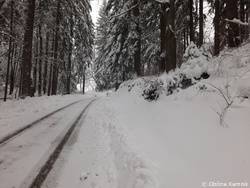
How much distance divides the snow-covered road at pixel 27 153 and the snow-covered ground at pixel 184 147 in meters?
0.41

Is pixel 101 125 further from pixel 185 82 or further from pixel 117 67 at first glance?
pixel 117 67

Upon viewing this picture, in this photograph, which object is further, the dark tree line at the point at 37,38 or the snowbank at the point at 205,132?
the dark tree line at the point at 37,38

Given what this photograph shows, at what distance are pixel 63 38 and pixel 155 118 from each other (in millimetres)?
22216

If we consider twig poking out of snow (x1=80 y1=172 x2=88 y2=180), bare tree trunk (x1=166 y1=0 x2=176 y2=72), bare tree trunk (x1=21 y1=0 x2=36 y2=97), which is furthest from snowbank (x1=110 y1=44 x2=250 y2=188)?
bare tree trunk (x1=21 y1=0 x2=36 y2=97)

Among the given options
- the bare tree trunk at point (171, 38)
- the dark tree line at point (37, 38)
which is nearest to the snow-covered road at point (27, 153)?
the bare tree trunk at point (171, 38)

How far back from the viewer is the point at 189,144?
15.2 feet

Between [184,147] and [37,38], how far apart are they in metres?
24.7

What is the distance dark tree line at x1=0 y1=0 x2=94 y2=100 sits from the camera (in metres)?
16.5

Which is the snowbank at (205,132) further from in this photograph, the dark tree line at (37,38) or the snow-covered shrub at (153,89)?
the dark tree line at (37,38)

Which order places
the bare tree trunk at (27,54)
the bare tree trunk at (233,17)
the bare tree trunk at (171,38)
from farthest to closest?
the bare tree trunk at (27,54)
the bare tree trunk at (171,38)
the bare tree trunk at (233,17)

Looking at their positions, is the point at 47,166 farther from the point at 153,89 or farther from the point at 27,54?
the point at 27,54

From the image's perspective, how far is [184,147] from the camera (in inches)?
183

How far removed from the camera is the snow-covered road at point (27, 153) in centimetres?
428

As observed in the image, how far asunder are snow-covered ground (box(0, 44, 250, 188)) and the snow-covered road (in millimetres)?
405
